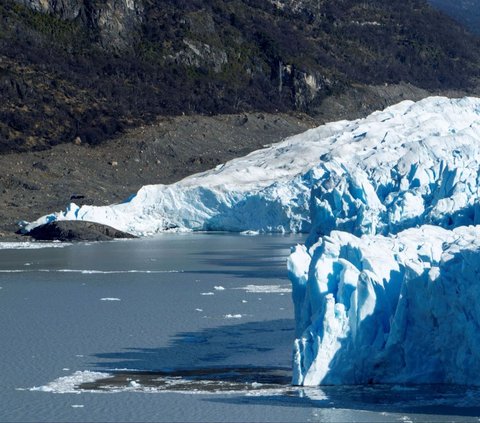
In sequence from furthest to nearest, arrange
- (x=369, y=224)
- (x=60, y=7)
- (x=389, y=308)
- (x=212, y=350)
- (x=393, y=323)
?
(x=60, y=7) < (x=369, y=224) < (x=212, y=350) < (x=389, y=308) < (x=393, y=323)

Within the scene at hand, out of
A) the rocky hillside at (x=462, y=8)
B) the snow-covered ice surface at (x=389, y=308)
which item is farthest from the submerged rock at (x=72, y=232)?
the rocky hillside at (x=462, y=8)

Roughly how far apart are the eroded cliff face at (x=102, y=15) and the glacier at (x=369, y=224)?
16968mm

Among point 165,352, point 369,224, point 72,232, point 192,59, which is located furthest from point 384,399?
point 192,59

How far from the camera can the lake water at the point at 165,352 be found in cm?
1024

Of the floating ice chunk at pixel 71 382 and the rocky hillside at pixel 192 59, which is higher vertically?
the rocky hillside at pixel 192 59

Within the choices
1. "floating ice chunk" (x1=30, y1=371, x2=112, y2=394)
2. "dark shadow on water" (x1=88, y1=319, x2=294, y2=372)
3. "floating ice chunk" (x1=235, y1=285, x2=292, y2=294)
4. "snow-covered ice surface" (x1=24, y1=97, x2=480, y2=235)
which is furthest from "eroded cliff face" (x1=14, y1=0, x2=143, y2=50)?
"floating ice chunk" (x1=30, y1=371, x2=112, y2=394)

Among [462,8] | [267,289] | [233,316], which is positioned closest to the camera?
[233,316]

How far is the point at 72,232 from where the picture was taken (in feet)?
104

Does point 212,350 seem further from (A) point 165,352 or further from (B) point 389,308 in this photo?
(B) point 389,308

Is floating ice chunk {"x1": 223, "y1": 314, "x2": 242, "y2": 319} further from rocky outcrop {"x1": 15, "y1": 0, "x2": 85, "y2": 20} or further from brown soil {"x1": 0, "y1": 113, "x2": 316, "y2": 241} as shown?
rocky outcrop {"x1": 15, "y1": 0, "x2": 85, "y2": 20}

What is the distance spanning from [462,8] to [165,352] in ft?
335

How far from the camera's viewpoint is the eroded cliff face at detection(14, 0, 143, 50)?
53438mm

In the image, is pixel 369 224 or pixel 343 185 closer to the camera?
pixel 369 224

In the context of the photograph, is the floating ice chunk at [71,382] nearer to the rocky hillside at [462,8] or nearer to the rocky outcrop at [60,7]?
the rocky outcrop at [60,7]
